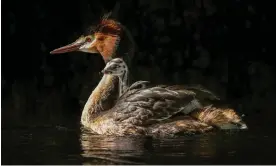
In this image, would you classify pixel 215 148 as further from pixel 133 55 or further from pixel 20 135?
pixel 20 135

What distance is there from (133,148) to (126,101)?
302 millimetres

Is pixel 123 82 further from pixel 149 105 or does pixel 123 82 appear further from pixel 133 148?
pixel 133 148

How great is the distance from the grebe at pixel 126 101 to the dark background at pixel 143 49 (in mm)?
63

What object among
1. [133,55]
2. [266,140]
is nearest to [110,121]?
[133,55]

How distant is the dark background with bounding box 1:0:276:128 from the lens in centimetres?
416

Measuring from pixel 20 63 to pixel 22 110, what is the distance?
1.03ft

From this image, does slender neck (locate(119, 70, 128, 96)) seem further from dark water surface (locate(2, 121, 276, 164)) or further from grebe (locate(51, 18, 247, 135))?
dark water surface (locate(2, 121, 276, 164))

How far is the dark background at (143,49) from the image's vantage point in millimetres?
4164

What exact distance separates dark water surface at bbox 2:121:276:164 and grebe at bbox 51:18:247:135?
8 centimetres

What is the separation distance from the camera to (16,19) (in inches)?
167

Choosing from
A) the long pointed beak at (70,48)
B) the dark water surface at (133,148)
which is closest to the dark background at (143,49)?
the long pointed beak at (70,48)

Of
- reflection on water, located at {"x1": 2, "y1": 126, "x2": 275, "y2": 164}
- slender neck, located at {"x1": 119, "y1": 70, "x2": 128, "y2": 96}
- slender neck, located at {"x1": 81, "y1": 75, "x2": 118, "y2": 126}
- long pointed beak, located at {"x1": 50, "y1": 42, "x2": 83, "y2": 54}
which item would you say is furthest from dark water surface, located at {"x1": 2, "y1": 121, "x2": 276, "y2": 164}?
long pointed beak, located at {"x1": 50, "y1": 42, "x2": 83, "y2": 54}

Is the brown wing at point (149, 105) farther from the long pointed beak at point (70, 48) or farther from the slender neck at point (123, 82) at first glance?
the long pointed beak at point (70, 48)

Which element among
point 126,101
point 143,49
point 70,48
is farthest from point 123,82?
point 70,48
